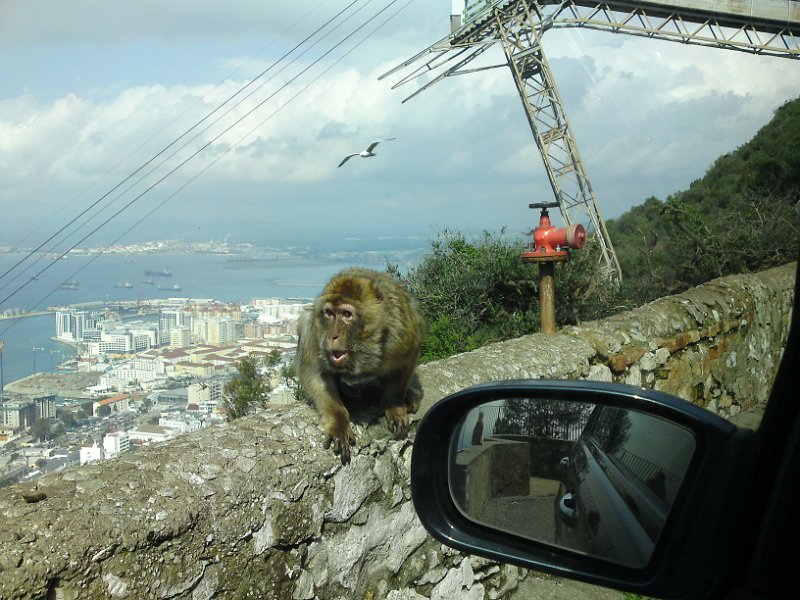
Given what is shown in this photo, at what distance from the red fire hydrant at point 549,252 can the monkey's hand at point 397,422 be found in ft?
7.12

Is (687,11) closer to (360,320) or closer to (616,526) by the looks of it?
(360,320)

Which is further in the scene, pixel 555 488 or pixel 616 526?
pixel 555 488

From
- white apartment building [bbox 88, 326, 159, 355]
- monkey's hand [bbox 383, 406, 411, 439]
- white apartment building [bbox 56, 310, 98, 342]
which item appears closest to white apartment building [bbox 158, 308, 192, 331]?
white apartment building [bbox 88, 326, 159, 355]

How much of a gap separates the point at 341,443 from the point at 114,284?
8.36 m

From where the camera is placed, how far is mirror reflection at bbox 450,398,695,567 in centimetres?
150

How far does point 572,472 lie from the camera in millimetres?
1963

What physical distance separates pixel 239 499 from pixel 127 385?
539 centimetres

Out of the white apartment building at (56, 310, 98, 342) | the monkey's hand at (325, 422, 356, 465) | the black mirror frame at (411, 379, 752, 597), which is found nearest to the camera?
the black mirror frame at (411, 379, 752, 597)

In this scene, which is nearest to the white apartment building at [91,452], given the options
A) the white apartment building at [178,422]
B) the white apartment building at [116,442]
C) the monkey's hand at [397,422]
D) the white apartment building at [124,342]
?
the white apartment building at [116,442]

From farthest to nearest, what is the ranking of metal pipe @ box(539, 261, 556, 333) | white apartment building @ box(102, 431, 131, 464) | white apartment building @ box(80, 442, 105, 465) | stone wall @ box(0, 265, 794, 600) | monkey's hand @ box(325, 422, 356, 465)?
1. metal pipe @ box(539, 261, 556, 333)
2. white apartment building @ box(102, 431, 131, 464)
3. white apartment building @ box(80, 442, 105, 465)
4. monkey's hand @ box(325, 422, 356, 465)
5. stone wall @ box(0, 265, 794, 600)

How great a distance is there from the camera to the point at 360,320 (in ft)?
11.7

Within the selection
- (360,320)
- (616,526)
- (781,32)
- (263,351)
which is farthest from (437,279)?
(616,526)

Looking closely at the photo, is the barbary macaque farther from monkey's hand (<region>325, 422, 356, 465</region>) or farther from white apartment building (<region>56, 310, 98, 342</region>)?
white apartment building (<region>56, 310, 98, 342</region>)

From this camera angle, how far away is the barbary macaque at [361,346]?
3406mm
